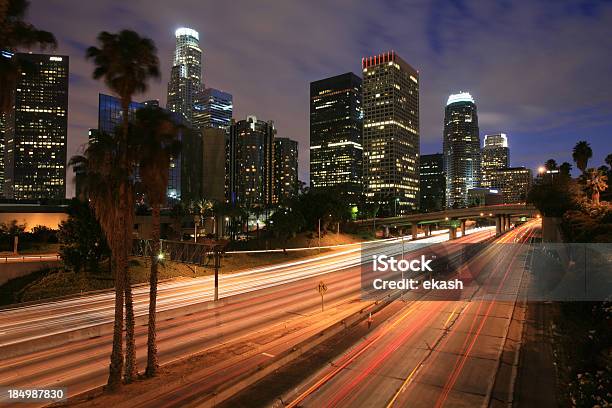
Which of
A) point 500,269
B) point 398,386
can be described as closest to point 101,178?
point 398,386

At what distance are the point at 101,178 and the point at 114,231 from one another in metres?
2.31

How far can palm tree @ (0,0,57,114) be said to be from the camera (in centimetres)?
1074

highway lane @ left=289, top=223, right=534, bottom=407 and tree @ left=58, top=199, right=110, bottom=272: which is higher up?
tree @ left=58, top=199, right=110, bottom=272

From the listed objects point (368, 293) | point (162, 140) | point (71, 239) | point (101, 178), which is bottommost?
point (368, 293)

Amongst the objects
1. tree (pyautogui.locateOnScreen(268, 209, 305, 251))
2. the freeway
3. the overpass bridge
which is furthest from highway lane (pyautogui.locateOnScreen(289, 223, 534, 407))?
the overpass bridge

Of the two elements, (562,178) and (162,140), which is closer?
(162,140)

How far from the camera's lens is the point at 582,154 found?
68250 mm

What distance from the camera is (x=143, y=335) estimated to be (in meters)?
23.7

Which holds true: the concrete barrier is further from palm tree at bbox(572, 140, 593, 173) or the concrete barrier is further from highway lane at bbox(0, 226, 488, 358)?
palm tree at bbox(572, 140, 593, 173)

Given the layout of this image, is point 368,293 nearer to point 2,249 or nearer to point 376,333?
point 376,333

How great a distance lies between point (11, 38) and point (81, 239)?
106 feet

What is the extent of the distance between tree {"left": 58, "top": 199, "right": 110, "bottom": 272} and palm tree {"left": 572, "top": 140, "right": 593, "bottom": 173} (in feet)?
250

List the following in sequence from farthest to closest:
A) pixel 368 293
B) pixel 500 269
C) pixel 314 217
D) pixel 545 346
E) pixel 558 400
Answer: pixel 314 217, pixel 500 269, pixel 368 293, pixel 545 346, pixel 558 400

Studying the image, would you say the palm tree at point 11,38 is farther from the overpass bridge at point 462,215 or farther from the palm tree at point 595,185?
the overpass bridge at point 462,215
